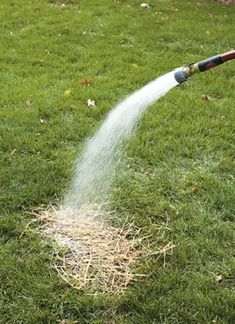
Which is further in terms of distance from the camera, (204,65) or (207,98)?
(207,98)

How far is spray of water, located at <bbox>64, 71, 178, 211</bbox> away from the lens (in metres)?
4.15

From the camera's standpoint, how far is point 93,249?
143 inches

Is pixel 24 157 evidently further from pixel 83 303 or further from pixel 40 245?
pixel 83 303

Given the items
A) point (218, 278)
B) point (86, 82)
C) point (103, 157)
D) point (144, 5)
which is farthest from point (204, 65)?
point (144, 5)

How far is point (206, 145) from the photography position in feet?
16.2

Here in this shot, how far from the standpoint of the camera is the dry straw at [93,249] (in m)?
3.34

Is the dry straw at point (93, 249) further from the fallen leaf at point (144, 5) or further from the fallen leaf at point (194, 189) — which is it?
the fallen leaf at point (144, 5)


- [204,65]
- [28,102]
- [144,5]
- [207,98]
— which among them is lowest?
[144,5]

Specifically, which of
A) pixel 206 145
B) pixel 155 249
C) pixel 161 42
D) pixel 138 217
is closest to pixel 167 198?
pixel 138 217

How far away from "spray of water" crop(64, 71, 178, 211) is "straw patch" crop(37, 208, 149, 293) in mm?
196

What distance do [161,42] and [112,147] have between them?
11.7ft

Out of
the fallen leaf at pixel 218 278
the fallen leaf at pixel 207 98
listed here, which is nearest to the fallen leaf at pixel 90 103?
the fallen leaf at pixel 207 98

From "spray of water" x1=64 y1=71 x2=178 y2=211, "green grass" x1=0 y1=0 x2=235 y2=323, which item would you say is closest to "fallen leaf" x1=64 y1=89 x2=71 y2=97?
"green grass" x1=0 y1=0 x2=235 y2=323

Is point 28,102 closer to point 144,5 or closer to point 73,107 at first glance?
point 73,107
